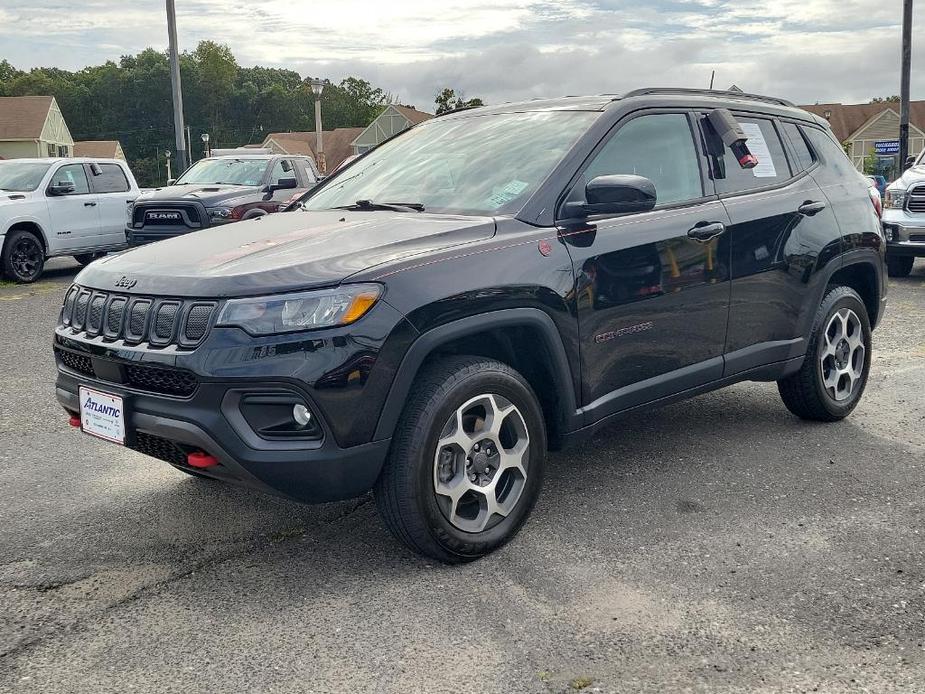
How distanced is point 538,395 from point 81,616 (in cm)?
191

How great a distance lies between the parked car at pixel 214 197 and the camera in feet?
43.9

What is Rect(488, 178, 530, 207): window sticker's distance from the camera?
13.6 feet

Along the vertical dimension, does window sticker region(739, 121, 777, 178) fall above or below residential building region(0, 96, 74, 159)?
below

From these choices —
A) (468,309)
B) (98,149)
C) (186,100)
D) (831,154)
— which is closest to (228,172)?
(831,154)

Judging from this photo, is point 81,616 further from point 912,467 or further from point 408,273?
point 912,467

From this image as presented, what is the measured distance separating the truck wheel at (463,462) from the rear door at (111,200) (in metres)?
12.3

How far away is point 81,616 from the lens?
11.1 feet

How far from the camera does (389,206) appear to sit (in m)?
4.42

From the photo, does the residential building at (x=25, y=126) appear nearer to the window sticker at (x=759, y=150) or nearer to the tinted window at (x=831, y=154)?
the tinted window at (x=831, y=154)

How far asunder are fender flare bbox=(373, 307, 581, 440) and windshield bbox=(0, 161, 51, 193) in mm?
11910

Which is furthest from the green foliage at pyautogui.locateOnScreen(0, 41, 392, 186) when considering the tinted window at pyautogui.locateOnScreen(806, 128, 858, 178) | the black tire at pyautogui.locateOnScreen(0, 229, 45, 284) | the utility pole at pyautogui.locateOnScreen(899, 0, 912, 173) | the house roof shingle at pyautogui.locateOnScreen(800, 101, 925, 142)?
the tinted window at pyautogui.locateOnScreen(806, 128, 858, 178)

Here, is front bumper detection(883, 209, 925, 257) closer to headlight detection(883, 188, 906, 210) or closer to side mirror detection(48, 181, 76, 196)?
headlight detection(883, 188, 906, 210)

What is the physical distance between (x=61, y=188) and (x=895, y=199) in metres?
11.2

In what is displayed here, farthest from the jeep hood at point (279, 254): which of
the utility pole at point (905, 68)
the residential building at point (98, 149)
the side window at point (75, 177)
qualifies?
A: the residential building at point (98, 149)
